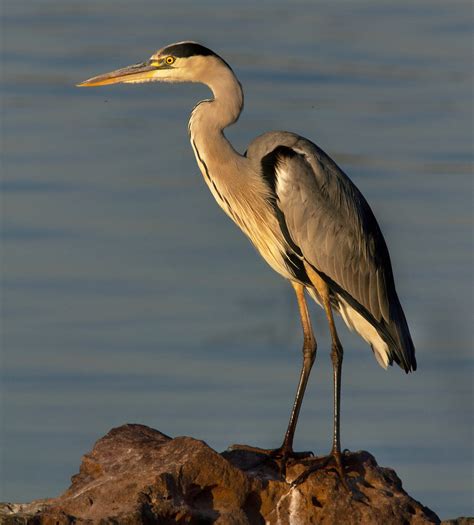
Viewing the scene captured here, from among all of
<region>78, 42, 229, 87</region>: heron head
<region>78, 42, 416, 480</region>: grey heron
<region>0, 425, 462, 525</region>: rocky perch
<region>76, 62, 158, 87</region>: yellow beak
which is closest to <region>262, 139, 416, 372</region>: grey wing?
<region>78, 42, 416, 480</region>: grey heron

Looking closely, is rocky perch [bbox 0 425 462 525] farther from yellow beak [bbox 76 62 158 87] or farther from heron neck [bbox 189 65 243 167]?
yellow beak [bbox 76 62 158 87]

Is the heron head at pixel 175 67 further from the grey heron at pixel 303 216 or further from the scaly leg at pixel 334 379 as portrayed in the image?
the scaly leg at pixel 334 379

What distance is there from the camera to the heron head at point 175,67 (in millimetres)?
8688

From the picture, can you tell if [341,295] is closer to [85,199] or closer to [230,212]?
[230,212]

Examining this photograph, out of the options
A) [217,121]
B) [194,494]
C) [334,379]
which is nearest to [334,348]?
[334,379]

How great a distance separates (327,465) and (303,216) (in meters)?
1.46

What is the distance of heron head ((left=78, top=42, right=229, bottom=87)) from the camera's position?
8.69 metres

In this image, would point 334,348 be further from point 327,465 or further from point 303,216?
point 327,465

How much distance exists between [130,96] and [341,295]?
328 inches

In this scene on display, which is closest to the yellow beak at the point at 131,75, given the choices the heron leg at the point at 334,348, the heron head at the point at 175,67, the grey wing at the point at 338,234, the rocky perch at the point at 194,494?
the heron head at the point at 175,67

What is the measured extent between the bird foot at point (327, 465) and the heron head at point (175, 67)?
2.18m

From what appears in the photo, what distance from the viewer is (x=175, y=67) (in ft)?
28.9

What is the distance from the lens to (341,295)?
339 inches

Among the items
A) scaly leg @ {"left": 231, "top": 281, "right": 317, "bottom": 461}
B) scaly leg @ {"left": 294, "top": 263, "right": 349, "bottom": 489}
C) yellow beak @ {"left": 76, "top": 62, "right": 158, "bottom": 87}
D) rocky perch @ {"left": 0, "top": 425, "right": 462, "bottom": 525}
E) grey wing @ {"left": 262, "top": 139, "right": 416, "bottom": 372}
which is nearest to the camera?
rocky perch @ {"left": 0, "top": 425, "right": 462, "bottom": 525}
